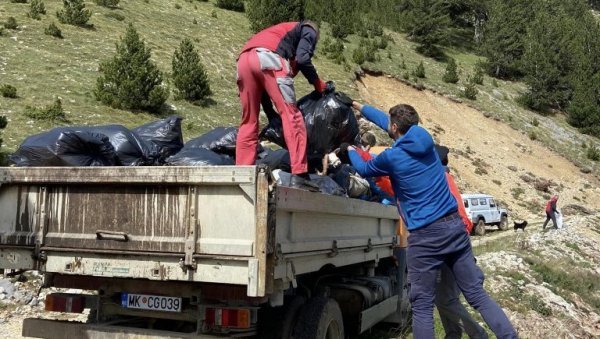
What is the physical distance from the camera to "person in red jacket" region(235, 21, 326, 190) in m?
4.58

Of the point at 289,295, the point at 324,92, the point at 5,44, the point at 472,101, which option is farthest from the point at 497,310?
the point at 472,101

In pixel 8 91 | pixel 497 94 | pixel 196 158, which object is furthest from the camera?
pixel 497 94

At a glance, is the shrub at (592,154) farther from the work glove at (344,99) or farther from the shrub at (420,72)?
the work glove at (344,99)

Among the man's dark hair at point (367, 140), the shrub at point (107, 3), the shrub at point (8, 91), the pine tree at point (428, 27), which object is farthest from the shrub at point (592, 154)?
the man's dark hair at point (367, 140)

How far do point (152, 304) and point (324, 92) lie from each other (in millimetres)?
2505

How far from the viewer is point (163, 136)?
5.57 metres

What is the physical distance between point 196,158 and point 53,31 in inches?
805

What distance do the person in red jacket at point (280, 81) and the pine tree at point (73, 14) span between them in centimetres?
2252

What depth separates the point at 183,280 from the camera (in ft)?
11.2

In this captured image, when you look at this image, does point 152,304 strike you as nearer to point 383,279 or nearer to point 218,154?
point 218,154

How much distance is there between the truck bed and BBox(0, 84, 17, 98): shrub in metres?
13.6

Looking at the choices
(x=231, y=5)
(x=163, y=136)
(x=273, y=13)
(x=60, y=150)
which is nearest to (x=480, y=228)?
(x=273, y=13)

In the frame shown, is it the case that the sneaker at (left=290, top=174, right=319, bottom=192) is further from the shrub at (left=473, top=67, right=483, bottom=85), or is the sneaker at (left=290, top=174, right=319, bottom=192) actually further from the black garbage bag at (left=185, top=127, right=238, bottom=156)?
the shrub at (left=473, top=67, right=483, bottom=85)

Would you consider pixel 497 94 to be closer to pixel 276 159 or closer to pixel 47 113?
pixel 47 113
